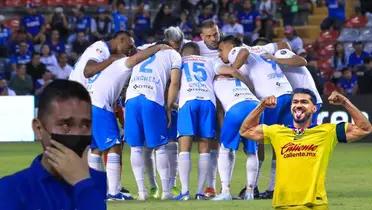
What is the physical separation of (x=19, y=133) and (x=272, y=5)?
11.2m

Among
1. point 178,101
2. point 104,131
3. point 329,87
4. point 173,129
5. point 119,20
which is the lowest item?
point 329,87

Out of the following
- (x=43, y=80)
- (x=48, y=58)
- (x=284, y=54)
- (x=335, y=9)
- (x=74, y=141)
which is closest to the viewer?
(x=74, y=141)

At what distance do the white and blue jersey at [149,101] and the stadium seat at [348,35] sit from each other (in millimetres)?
17747

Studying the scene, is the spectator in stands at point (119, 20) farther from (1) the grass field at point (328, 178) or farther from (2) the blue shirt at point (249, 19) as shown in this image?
(1) the grass field at point (328, 178)

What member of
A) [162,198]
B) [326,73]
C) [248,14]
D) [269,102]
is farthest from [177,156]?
[248,14]

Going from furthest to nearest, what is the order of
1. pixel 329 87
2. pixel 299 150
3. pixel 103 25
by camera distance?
pixel 103 25
pixel 329 87
pixel 299 150

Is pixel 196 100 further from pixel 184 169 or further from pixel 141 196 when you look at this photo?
pixel 141 196

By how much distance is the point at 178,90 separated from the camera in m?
12.7

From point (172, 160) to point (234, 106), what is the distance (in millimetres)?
1018

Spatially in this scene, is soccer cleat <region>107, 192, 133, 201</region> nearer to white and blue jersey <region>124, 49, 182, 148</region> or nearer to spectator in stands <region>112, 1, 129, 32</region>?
white and blue jersey <region>124, 49, 182, 148</region>

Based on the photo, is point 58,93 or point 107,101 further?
point 107,101

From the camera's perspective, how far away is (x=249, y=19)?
3086 cm

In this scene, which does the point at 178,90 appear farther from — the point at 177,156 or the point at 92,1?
the point at 92,1

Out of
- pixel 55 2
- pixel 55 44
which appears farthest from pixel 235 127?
pixel 55 2
